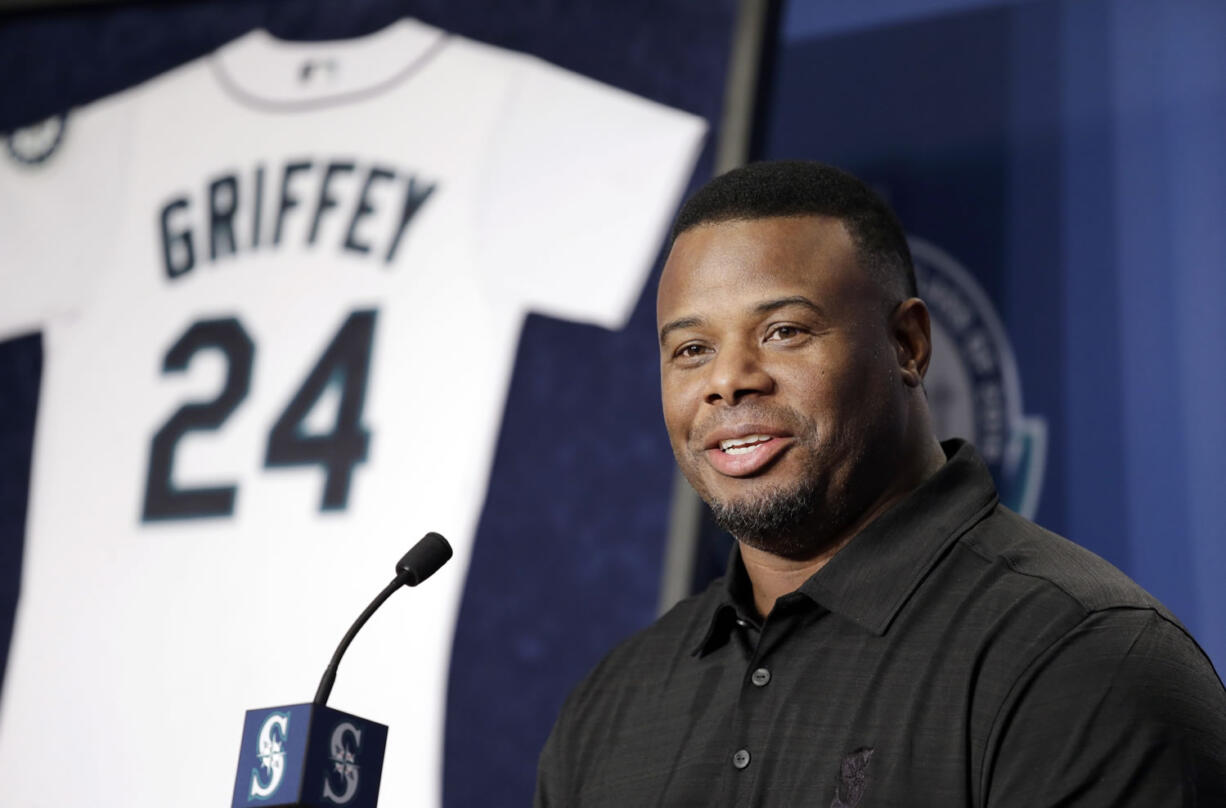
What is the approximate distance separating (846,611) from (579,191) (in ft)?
3.69

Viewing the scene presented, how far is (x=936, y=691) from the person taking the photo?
1.20m

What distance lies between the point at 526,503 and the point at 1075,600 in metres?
1.10

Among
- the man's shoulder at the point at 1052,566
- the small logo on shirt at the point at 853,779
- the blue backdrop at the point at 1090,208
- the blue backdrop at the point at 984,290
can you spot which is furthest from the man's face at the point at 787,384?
the blue backdrop at the point at 1090,208

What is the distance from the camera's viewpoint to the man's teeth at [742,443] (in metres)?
1.39

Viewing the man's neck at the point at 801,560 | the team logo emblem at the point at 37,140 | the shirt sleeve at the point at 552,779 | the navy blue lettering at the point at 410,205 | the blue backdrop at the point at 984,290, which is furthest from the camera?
the team logo emblem at the point at 37,140

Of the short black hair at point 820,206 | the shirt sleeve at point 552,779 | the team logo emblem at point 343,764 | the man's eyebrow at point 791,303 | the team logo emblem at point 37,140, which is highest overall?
the team logo emblem at point 37,140

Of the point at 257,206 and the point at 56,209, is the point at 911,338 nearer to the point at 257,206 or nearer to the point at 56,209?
the point at 257,206

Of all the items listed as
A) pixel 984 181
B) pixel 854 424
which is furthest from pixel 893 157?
pixel 854 424

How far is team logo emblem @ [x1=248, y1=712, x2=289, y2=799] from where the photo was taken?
3.48 feet

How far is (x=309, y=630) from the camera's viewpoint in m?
2.25

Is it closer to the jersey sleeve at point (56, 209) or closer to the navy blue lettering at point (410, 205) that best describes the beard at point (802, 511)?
the navy blue lettering at point (410, 205)

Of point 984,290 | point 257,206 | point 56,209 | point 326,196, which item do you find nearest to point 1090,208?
point 984,290

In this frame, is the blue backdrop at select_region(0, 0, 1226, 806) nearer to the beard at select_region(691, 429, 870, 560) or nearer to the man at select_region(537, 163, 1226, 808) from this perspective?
the man at select_region(537, 163, 1226, 808)

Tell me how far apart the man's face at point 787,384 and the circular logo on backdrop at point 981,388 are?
0.87 m
